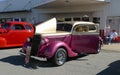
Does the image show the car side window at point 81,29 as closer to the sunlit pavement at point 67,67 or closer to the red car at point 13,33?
the sunlit pavement at point 67,67

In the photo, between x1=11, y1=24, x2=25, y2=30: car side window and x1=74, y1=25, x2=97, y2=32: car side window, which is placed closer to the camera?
x1=74, y1=25, x2=97, y2=32: car side window

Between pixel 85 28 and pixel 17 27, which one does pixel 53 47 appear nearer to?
pixel 85 28

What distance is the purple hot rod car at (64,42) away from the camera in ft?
36.8

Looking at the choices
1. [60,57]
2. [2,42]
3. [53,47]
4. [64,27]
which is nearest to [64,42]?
[60,57]

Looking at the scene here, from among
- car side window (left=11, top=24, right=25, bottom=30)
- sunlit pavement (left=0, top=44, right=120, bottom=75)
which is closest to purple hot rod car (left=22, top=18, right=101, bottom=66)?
sunlit pavement (left=0, top=44, right=120, bottom=75)

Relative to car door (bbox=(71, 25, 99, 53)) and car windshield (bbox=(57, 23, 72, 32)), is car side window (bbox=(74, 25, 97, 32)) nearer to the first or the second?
car door (bbox=(71, 25, 99, 53))

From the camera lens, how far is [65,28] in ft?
41.7

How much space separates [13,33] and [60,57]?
21.3 feet

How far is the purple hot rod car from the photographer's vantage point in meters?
11.2

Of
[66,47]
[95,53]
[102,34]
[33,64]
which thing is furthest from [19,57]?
[102,34]

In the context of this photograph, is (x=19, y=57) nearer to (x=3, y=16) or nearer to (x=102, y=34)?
(x=102, y=34)

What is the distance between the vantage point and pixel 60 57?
37.4 feet

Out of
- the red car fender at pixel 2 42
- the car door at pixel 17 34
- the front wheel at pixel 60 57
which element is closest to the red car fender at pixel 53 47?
the front wheel at pixel 60 57

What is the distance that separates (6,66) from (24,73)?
158cm
